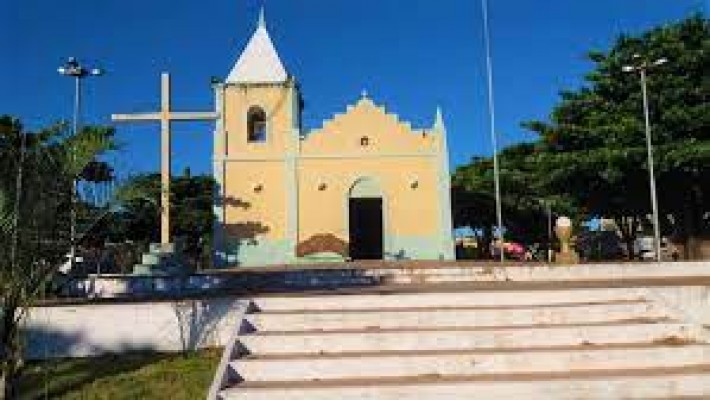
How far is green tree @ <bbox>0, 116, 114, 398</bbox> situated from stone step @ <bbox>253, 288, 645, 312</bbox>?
2.43 m

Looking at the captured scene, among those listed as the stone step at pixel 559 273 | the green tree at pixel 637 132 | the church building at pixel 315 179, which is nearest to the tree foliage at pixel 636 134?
the green tree at pixel 637 132

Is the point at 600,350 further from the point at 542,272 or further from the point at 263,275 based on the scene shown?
the point at 263,275

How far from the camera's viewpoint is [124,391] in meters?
8.08

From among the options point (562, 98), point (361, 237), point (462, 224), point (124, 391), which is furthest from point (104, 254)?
point (462, 224)

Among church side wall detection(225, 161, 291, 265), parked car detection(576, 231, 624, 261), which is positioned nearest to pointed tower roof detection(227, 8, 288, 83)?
church side wall detection(225, 161, 291, 265)

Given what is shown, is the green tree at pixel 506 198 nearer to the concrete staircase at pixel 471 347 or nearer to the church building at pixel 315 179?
the church building at pixel 315 179

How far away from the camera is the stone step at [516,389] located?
7422 mm

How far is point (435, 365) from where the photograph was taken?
805 centimetres

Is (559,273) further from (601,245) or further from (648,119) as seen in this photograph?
(601,245)

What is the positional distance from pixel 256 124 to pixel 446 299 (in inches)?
924

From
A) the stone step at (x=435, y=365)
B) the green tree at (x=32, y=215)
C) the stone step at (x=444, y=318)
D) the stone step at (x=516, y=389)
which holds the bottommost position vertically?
the stone step at (x=516, y=389)

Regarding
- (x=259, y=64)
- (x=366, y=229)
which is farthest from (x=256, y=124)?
(x=366, y=229)

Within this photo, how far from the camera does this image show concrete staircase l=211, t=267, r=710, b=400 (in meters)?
7.50

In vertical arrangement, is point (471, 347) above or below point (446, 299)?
below
